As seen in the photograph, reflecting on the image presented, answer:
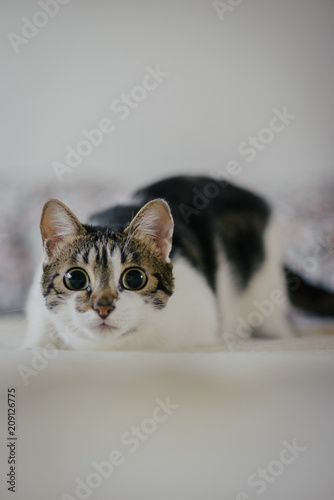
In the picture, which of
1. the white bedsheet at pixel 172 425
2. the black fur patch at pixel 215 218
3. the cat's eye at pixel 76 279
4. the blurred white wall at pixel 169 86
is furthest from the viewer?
the blurred white wall at pixel 169 86

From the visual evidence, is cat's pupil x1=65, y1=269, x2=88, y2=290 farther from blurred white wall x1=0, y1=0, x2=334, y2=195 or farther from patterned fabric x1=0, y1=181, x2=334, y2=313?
blurred white wall x1=0, y1=0, x2=334, y2=195

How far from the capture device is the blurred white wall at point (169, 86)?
151 centimetres

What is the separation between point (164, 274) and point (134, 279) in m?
0.08

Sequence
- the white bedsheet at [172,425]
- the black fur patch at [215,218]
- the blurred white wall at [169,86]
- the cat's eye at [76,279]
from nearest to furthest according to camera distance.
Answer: the white bedsheet at [172,425]
the cat's eye at [76,279]
the black fur patch at [215,218]
the blurred white wall at [169,86]

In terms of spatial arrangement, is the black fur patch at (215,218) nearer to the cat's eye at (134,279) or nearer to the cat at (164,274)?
the cat at (164,274)

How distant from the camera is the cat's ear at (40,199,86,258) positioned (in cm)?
111

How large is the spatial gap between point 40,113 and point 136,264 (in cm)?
68

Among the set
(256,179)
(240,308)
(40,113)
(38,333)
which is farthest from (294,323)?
(40,113)

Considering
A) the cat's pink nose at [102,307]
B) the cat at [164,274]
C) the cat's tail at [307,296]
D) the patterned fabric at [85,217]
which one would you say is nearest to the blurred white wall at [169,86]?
the patterned fabric at [85,217]

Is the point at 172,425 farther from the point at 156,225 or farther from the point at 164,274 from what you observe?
the point at 156,225

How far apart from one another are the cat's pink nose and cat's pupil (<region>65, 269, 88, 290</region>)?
0.06 metres

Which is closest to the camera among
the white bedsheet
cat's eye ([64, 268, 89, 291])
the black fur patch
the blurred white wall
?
the white bedsheet

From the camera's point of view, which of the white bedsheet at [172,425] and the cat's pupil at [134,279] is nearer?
the white bedsheet at [172,425]

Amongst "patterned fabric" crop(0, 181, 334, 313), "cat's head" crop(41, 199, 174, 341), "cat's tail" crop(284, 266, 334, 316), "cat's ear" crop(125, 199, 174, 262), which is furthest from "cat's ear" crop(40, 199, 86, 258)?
"cat's tail" crop(284, 266, 334, 316)
